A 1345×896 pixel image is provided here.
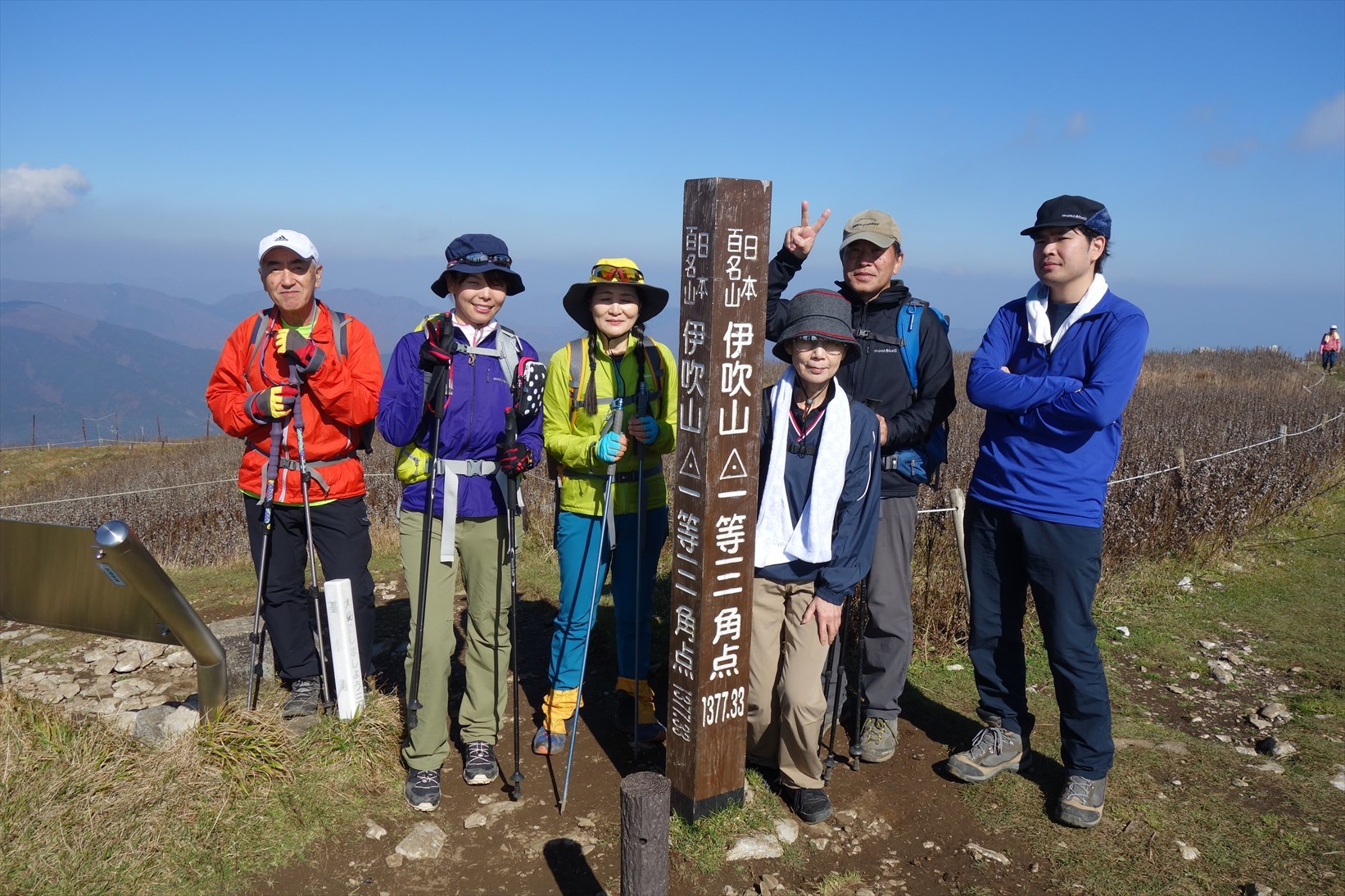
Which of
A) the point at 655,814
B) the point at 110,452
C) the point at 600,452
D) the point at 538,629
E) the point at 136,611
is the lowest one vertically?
the point at 110,452

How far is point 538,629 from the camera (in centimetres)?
630

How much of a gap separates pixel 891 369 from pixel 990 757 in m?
2.09

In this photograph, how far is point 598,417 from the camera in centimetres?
425

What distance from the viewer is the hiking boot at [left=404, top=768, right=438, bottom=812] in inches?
152

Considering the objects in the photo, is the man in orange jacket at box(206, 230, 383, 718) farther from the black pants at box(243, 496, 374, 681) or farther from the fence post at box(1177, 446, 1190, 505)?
the fence post at box(1177, 446, 1190, 505)

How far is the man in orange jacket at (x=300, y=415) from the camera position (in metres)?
4.12

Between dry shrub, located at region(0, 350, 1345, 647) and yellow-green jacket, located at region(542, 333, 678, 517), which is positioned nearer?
yellow-green jacket, located at region(542, 333, 678, 517)

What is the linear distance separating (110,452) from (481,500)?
33.1 m

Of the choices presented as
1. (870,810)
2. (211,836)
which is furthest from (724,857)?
(211,836)

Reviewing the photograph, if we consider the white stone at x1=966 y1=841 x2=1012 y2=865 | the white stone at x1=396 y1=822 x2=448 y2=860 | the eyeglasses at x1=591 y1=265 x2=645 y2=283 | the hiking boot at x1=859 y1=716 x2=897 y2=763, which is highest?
the eyeglasses at x1=591 y1=265 x2=645 y2=283

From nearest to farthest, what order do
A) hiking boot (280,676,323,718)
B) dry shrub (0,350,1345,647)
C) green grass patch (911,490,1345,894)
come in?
green grass patch (911,490,1345,894)
hiking boot (280,676,323,718)
dry shrub (0,350,1345,647)

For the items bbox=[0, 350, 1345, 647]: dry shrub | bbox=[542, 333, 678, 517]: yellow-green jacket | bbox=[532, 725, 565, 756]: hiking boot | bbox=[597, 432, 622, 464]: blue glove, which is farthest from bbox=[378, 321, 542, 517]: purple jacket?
bbox=[0, 350, 1345, 647]: dry shrub

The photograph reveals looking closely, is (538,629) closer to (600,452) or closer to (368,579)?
(368,579)

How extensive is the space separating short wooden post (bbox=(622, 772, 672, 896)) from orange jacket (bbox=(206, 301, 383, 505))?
241 centimetres
